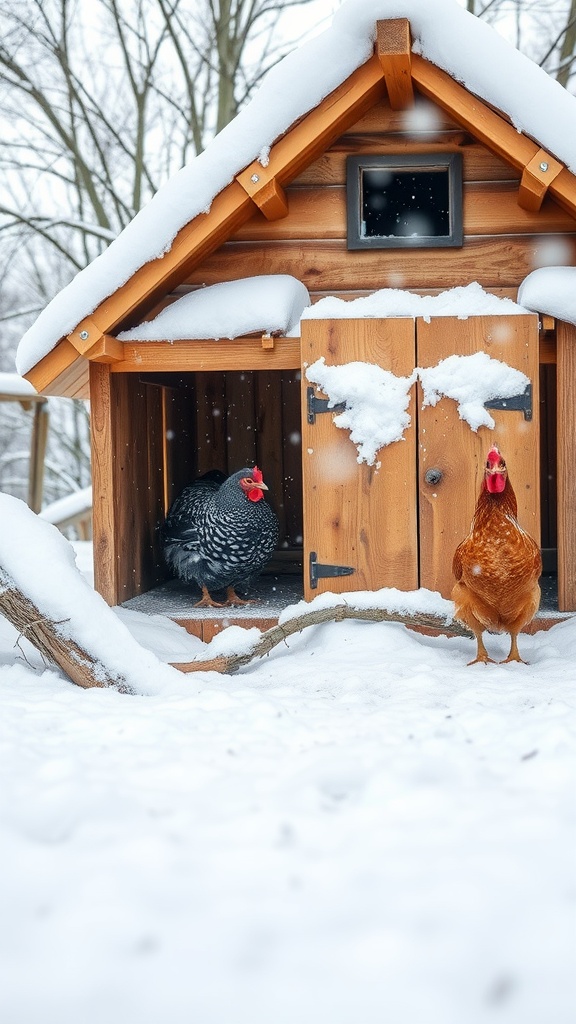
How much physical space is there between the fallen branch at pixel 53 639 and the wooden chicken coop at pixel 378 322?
1484mm

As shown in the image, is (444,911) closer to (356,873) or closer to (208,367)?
(356,873)

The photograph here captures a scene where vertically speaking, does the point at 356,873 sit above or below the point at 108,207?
below

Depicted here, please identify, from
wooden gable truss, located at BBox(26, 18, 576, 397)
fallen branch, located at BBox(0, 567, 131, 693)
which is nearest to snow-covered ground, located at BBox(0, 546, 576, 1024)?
fallen branch, located at BBox(0, 567, 131, 693)

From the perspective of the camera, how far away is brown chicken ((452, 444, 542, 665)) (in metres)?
4.33

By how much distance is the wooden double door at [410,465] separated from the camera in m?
5.08

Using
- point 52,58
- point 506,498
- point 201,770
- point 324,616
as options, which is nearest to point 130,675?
point 324,616

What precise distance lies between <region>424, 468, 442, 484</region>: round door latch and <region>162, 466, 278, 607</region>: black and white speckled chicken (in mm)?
1201

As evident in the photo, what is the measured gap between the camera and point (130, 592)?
20.1 ft

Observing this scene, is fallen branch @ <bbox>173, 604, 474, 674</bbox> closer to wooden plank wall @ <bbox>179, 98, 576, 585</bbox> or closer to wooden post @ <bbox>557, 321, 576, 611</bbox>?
wooden post @ <bbox>557, 321, 576, 611</bbox>

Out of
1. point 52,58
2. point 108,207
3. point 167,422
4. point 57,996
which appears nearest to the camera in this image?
point 57,996

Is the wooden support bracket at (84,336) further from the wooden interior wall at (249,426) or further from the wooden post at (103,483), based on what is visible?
the wooden interior wall at (249,426)

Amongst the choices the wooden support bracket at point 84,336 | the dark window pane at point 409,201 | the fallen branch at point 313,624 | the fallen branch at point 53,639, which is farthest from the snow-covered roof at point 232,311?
the fallen branch at point 53,639

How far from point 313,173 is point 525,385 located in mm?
1858

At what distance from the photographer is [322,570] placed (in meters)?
5.22
